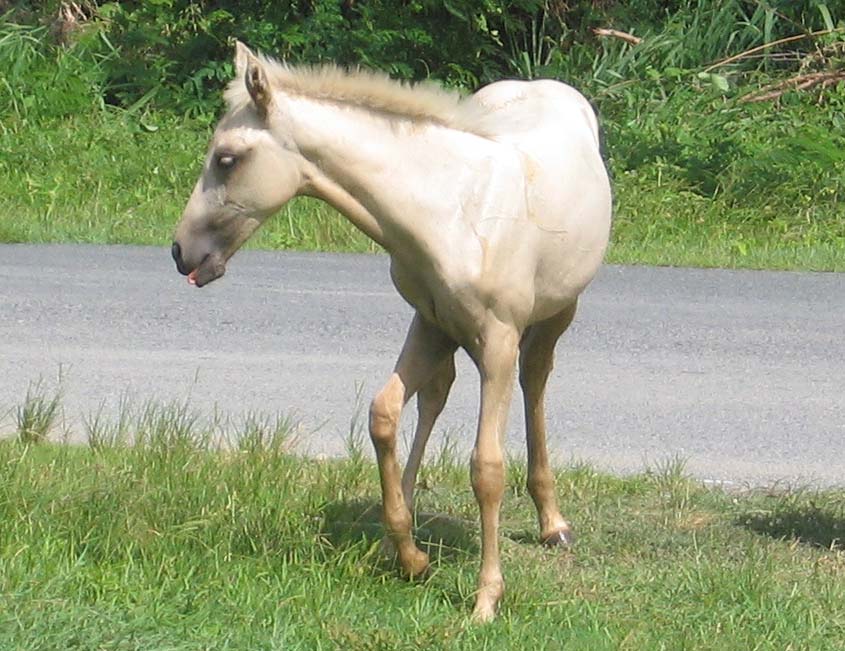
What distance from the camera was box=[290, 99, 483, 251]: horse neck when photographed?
458 centimetres

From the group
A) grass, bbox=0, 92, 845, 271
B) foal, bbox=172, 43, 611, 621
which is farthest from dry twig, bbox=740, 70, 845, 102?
foal, bbox=172, 43, 611, 621

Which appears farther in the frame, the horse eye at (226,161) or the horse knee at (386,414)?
the horse knee at (386,414)

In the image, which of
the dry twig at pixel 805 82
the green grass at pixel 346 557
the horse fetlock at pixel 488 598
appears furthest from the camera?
the dry twig at pixel 805 82

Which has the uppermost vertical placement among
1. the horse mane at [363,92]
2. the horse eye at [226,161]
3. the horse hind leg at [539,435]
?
the horse mane at [363,92]

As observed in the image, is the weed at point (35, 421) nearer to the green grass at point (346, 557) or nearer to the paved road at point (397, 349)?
the green grass at point (346, 557)

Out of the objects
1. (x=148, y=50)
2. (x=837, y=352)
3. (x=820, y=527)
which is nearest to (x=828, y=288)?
(x=837, y=352)

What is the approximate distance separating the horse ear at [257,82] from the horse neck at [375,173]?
0.10 m

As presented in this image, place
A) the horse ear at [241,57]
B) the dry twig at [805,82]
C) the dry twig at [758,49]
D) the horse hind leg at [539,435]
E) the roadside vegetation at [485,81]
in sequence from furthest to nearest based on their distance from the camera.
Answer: the dry twig at [758,49], the dry twig at [805,82], the roadside vegetation at [485,81], the horse hind leg at [539,435], the horse ear at [241,57]

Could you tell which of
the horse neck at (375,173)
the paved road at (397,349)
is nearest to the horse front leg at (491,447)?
the horse neck at (375,173)

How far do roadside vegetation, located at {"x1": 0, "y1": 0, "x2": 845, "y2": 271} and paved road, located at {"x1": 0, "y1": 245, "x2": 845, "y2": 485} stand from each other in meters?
1.57

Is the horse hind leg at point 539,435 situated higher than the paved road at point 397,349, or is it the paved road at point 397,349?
the horse hind leg at point 539,435

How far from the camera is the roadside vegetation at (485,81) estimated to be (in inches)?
554

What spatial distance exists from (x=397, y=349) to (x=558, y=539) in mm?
3525

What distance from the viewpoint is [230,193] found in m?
4.58
